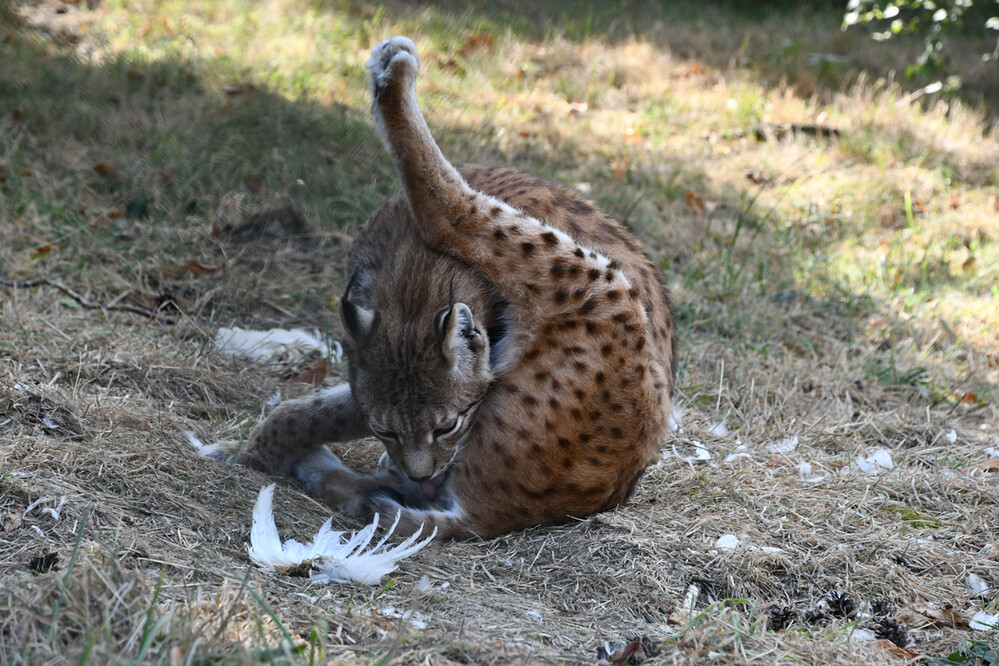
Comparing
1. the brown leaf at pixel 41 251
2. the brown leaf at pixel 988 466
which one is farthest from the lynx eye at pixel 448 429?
the brown leaf at pixel 41 251

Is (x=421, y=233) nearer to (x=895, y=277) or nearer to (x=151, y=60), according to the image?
(x=895, y=277)

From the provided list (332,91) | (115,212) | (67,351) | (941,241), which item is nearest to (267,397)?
(67,351)

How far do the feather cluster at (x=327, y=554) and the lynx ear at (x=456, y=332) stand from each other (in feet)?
2.01

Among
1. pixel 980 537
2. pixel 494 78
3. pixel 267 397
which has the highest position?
pixel 494 78

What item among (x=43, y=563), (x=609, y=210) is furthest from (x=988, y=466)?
(x=43, y=563)

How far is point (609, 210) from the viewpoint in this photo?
6914mm

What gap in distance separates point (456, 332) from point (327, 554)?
83 centimetres

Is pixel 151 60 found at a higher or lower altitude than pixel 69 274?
higher

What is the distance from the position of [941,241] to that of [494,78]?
4.05 meters

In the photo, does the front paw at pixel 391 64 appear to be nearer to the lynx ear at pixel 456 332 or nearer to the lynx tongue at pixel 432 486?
the lynx ear at pixel 456 332

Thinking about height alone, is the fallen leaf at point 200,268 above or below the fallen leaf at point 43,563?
below

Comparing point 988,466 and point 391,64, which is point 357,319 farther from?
point 988,466

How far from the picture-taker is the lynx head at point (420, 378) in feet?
11.1

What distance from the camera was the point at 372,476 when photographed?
3.95m
